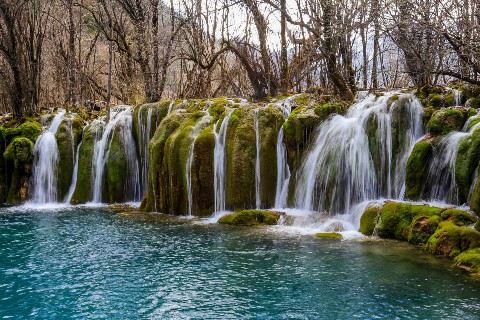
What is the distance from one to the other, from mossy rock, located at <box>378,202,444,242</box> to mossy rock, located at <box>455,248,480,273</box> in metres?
1.66

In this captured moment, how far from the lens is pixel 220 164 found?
1645cm

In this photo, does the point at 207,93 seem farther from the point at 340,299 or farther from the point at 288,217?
the point at 340,299

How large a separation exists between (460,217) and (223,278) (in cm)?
552

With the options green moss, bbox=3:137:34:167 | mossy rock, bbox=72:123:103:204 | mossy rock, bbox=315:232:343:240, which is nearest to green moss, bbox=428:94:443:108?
mossy rock, bbox=315:232:343:240

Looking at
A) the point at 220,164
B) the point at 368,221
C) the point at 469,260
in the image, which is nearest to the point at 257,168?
the point at 220,164

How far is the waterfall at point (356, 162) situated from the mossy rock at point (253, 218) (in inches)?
49.4

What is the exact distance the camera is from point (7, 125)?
2452 centimetres

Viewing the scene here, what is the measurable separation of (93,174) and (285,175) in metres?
9.32

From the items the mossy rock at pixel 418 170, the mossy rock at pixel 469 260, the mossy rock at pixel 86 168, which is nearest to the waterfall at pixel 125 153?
the mossy rock at pixel 86 168

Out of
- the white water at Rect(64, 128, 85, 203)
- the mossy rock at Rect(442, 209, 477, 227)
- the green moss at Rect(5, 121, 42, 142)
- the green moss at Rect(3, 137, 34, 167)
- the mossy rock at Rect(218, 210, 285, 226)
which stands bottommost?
the mossy rock at Rect(218, 210, 285, 226)

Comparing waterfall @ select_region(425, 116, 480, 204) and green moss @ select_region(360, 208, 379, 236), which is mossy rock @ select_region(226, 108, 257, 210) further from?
waterfall @ select_region(425, 116, 480, 204)

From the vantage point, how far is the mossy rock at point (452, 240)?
9.55 metres

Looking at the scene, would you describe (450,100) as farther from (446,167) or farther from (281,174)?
(281,174)

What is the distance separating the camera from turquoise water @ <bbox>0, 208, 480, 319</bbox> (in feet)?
24.1
